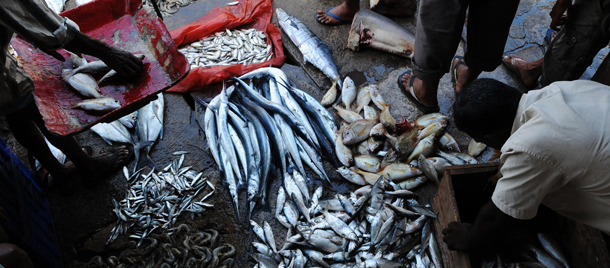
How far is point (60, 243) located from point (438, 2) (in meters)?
3.70

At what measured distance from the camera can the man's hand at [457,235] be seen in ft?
7.79

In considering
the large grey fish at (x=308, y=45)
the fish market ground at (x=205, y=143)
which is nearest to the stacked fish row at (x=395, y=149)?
the fish market ground at (x=205, y=143)

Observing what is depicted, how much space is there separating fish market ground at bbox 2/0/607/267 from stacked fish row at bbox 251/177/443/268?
14 centimetres

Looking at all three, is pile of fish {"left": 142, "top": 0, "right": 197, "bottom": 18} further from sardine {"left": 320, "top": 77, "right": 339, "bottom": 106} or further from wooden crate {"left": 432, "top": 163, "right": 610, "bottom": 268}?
wooden crate {"left": 432, "top": 163, "right": 610, "bottom": 268}

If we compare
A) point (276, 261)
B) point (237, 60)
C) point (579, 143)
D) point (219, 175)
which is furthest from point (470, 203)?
point (237, 60)

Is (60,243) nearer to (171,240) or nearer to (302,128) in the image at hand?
(171,240)

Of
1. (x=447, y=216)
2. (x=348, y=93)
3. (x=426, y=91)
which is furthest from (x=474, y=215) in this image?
(x=348, y=93)

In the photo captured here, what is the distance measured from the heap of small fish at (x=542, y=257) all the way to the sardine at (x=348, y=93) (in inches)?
79.2

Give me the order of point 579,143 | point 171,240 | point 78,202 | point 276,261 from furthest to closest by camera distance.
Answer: point 78,202
point 171,240
point 276,261
point 579,143

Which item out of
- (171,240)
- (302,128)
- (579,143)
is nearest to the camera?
(579,143)

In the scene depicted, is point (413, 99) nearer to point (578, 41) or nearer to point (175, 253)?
point (578, 41)

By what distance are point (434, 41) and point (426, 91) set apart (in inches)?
24.2

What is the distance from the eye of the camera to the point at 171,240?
10.3ft

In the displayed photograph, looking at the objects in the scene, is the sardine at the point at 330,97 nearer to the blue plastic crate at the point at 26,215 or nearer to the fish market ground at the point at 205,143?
the fish market ground at the point at 205,143
